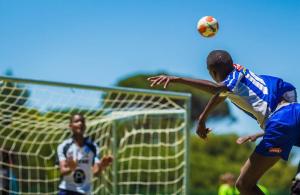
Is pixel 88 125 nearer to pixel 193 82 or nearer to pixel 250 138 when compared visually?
pixel 250 138

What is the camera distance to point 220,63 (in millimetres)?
7957

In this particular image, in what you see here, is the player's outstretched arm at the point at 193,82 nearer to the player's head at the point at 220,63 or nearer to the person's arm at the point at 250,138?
the player's head at the point at 220,63

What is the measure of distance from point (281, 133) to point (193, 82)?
1.08 meters

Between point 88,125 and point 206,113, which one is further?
point 88,125

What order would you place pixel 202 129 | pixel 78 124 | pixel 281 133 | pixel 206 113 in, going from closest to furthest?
pixel 281 133
pixel 206 113
pixel 202 129
pixel 78 124

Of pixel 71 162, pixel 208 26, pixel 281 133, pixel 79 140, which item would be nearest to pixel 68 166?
pixel 71 162

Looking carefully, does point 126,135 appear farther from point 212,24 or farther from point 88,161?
point 212,24

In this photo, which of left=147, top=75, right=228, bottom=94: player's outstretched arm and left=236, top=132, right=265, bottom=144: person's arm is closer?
left=147, top=75, right=228, bottom=94: player's outstretched arm

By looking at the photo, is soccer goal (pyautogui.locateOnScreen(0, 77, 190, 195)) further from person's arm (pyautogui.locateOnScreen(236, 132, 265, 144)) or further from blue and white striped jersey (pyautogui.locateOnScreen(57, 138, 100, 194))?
person's arm (pyautogui.locateOnScreen(236, 132, 265, 144))

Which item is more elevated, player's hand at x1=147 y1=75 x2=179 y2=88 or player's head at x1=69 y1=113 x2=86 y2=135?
player's hand at x1=147 y1=75 x2=179 y2=88

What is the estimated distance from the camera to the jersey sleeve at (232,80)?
25.5ft

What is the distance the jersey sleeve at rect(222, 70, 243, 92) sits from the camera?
25.5 ft

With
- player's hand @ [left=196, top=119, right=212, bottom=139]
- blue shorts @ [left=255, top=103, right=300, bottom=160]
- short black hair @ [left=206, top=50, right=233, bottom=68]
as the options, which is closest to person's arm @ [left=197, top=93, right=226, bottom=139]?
player's hand @ [left=196, top=119, right=212, bottom=139]

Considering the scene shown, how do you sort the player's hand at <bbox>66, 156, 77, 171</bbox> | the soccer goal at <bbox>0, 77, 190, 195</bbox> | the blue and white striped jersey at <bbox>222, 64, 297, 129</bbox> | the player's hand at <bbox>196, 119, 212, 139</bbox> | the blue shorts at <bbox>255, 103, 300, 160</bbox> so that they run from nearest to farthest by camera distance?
1. the blue shorts at <bbox>255, 103, 300, 160</bbox>
2. the blue and white striped jersey at <bbox>222, 64, 297, 129</bbox>
3. the player's hand at <bbox>196, 119, 212, 139</bbox>
4. the player's hand at <bbox>66, 156, 77, 171</bbox>
5. the soccer goal at <bbox>0, 77, 190, 195</bbox>
